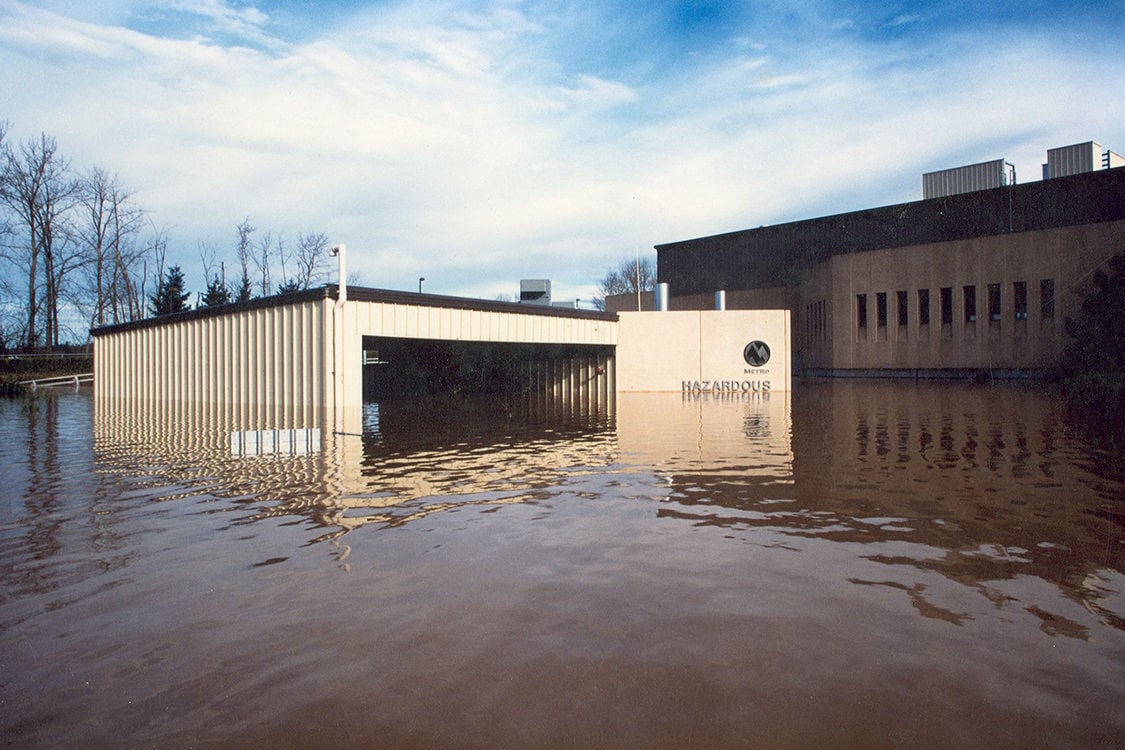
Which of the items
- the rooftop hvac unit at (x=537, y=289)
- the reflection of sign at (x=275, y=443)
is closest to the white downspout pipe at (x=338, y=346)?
the reflection of sign at (x=275, y=443)

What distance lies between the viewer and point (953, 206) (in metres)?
47.6

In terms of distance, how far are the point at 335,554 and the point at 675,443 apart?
8661 mm

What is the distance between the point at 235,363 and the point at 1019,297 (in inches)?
1415

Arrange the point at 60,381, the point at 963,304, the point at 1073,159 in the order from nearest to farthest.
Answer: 1. the point at 963,304
2. the point at 60,381
3. the point at 1073,159

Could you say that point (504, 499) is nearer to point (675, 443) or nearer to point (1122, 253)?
point (675, 443)

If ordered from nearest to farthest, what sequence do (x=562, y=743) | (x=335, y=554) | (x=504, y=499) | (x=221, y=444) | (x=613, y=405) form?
(x=562, y=743)
(x=335, y=554)
(x=504, y=499)
(x=221, y=444)
(x=613, y=405)

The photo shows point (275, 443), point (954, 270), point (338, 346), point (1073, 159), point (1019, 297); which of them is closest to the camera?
point (275, 443)

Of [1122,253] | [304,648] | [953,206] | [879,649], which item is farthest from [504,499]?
[953,206]

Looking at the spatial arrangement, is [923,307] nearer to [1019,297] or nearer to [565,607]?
[1019,297]

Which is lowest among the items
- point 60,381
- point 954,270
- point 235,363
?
point 60,381

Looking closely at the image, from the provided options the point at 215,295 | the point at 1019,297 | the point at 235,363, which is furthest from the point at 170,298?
the point at 1019,297

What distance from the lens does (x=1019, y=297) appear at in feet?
126

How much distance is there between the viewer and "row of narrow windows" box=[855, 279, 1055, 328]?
3734 centimetres

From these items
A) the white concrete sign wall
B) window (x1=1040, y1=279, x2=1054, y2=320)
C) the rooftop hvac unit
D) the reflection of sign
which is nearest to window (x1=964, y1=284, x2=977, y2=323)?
window (x1=1040, y1=279, x2=1054, y2=320)
